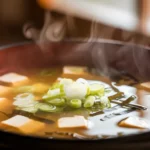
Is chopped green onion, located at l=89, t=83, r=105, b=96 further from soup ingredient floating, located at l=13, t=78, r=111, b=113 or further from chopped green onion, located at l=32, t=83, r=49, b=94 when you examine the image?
chopped green onion, located at l=32, t=83, r=49, b=94

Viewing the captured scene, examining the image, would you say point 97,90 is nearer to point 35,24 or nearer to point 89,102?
point 89,102

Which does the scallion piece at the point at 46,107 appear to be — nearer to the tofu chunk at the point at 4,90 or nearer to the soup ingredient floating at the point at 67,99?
the soup ingredient floating at the point at 67,99

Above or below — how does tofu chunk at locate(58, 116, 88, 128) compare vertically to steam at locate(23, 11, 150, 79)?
below

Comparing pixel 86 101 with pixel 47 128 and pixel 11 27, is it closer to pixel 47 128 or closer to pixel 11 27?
pixel 47 128

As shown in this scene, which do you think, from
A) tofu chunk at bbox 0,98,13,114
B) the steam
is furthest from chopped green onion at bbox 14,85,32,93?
the steam

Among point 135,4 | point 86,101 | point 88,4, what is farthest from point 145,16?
point 86,101

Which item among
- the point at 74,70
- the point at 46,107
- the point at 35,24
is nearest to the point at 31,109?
the point at 46,107
